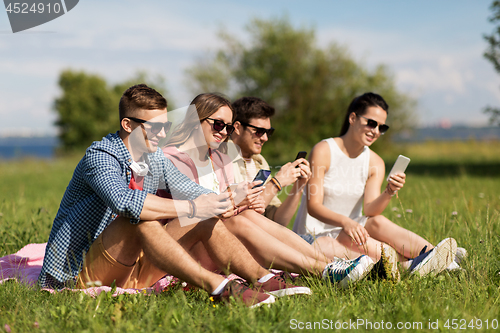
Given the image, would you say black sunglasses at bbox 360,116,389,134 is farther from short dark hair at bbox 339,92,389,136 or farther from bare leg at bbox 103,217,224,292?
bare leg at bbox 103,217,224,292

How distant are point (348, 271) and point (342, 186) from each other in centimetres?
124

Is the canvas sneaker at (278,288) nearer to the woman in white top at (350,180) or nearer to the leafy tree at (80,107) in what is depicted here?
the woman in white top at (350,180)

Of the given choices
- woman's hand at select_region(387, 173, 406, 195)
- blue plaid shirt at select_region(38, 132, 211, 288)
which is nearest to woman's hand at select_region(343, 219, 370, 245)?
woman's hand at select_region(387, 173, 406, 195)

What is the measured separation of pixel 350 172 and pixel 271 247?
128 cm

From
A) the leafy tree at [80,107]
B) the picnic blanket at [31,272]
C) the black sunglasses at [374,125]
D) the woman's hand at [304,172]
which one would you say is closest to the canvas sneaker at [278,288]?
the picnic blanket at [31,272]

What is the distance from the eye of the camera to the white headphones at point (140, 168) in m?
2.81

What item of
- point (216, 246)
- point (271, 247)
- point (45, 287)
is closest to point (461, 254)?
point (271, 247)

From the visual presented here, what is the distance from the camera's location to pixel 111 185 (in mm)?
2529

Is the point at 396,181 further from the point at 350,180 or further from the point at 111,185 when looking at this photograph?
the point at 111,185

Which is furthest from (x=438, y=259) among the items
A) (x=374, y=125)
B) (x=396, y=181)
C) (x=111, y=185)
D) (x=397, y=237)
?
(x=111, y=185)

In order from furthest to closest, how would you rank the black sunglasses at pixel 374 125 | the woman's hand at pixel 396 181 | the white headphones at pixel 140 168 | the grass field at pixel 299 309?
1. the black sunglasses at pixel 374 125
2. the woman's hand at pixel 396 181
3. the white headphones at pixel 140 168
4. the grass field at pixel 299 309

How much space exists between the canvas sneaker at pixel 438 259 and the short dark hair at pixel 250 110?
6.29 feet

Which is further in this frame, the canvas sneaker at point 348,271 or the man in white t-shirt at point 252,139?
the man in white t-shirt at point 252,139

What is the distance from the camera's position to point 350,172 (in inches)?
151
